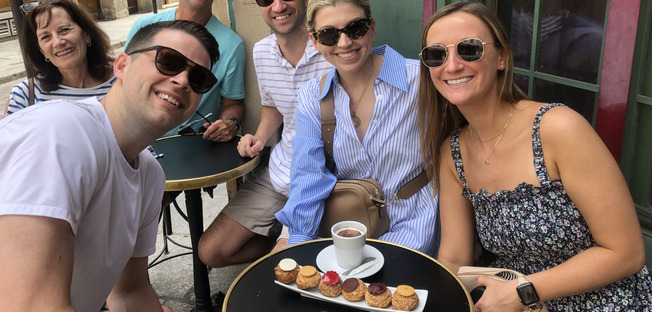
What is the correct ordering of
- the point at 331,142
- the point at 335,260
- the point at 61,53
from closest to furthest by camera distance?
the point at 335,260 → the point at 331,142 → the point at 61,53

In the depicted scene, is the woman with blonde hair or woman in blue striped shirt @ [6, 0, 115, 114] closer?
the woman with blonde hair

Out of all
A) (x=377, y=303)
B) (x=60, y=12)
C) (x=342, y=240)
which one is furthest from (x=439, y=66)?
(x=60, y=12)

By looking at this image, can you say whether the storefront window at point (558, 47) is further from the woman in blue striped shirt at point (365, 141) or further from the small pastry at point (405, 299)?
the small pastry at point (405, 299)

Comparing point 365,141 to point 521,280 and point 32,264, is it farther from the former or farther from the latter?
point 32,264

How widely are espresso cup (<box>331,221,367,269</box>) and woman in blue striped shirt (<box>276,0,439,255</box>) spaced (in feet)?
1.78

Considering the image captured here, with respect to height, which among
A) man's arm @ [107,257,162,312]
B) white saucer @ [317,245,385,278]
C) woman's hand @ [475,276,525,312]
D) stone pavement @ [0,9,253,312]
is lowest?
stone pavement @ [0,9,253,312]

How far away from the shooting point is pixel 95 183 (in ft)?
5.26

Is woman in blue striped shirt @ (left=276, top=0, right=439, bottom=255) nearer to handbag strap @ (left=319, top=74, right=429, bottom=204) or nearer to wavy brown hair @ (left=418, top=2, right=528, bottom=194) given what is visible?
handbag strap @ (left=319, top=74, right=429, bottom=204)

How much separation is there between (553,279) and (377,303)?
0.68 m

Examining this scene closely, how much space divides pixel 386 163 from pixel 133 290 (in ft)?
4.22

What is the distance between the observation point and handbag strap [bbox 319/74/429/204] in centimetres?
263

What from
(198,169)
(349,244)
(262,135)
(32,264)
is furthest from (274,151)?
(32,264)

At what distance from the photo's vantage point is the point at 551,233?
78.4 inches

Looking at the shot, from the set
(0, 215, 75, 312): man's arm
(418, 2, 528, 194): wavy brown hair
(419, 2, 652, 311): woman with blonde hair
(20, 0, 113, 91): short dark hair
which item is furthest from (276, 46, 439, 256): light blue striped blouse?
(20, 0, 113, 91): short dark hair
